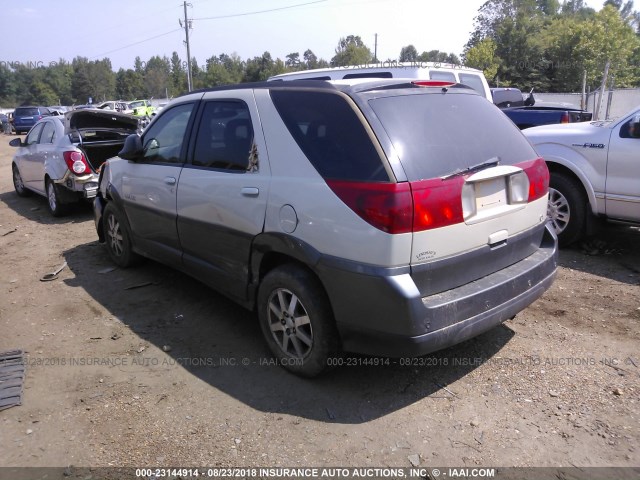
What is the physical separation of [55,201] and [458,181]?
750 centimetres

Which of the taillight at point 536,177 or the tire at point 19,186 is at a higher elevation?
the taillight at point 536,177

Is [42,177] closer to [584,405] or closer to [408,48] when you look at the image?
[584,405]

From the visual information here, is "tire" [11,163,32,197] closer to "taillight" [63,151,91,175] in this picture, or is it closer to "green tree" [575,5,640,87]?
"taillight" [63,151,91,175]

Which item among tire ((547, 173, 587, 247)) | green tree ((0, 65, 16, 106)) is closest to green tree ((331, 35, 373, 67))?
tire ((547, 173, 587, 247))

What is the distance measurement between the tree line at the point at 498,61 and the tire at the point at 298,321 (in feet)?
23.2

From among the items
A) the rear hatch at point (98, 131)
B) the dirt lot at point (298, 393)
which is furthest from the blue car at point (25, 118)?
the dirt lot at point (298, 393)

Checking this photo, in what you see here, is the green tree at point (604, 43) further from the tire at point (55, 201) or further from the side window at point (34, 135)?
the tire at point (55, 201)

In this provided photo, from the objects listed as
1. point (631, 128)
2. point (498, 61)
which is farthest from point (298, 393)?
point (498, 61)

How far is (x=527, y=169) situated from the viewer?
11.5 ft

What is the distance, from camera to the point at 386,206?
9.09 feet

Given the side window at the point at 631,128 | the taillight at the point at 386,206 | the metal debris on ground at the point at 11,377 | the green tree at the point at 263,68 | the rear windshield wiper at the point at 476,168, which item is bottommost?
the metal debris on ground at the point at 11,377

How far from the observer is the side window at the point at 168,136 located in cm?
451

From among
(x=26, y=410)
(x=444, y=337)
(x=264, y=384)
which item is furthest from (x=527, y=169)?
(x=26, y=410)

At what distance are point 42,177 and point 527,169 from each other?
328 inches
